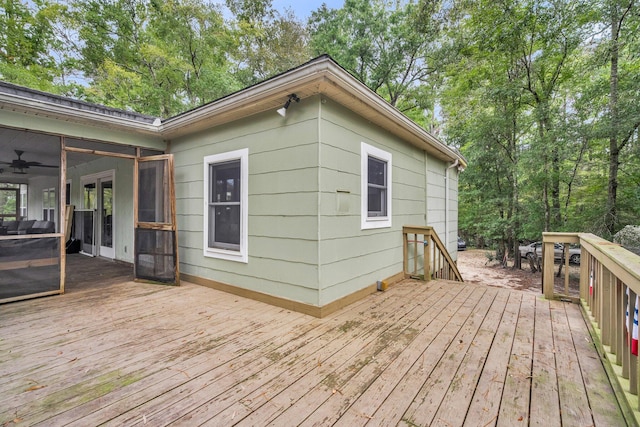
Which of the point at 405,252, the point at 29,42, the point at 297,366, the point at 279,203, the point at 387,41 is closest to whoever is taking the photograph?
the point at 297,366

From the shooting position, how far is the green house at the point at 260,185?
297 cm

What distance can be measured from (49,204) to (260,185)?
8726 mm

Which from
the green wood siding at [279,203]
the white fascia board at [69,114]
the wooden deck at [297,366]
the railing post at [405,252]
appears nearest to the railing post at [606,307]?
the wooden deck at [297,366]

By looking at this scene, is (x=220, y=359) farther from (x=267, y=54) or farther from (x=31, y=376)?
(x=267, y=54)

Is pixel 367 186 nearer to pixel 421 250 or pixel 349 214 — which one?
pixel 349 214

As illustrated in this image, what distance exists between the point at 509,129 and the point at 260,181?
10.8 meters

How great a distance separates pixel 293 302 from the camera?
3.08m

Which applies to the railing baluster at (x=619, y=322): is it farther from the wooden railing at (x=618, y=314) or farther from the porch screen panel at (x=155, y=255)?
the porch screen panel at (x=155, y=255)

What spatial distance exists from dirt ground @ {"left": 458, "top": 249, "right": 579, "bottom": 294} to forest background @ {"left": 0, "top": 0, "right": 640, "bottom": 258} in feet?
3.64

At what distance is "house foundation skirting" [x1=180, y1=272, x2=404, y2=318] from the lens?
116 inches

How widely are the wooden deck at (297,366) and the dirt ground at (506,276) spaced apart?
255 inches

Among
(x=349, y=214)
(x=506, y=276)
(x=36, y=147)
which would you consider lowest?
(x=506, y=276)

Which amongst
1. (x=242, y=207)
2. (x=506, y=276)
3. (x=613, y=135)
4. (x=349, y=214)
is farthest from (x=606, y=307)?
(x=506, y=276)

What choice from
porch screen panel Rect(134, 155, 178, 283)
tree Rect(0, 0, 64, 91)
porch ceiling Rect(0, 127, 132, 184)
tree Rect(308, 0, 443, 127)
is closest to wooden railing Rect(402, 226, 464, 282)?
porch screen panel Rect(134, 155, 178, 283)
